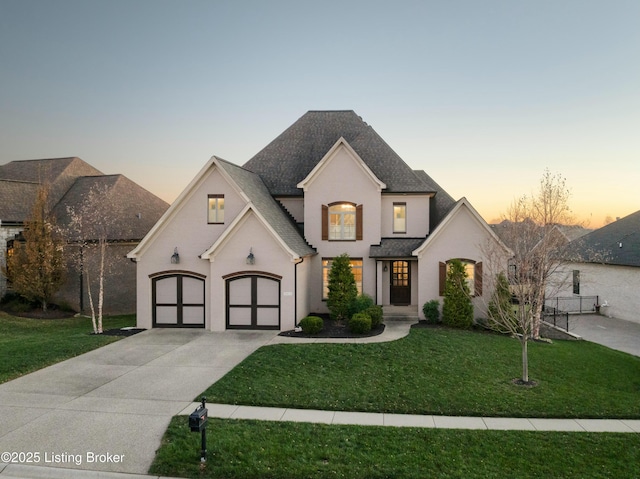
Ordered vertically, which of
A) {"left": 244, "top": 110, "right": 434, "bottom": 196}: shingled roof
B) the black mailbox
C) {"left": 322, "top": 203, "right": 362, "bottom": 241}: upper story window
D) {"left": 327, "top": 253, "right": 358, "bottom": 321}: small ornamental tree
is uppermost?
{"left": 244, "top": 110, "right": 434, "bottom": 196}: shingled roof

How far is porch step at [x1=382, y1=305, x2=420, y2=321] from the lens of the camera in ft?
60.6

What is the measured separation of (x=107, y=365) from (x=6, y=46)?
18.9m

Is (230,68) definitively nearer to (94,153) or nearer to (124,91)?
(124,91)

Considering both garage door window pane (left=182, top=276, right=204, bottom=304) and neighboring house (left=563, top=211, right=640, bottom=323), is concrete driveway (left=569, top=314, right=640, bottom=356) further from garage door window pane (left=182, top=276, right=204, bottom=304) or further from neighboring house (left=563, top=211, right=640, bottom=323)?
garage door window pane (left=182, top=276, right=204, bottom=304)

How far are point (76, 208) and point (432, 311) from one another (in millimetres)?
22484

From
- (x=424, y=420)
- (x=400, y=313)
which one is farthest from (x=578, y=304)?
(x=424, y=420)

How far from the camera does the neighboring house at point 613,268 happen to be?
866 inches

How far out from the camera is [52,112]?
24.2 metres

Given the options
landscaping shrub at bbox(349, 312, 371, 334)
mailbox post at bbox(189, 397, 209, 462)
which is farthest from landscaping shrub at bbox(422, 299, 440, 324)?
mailbox post at bbox(189, 397, 209, 462)

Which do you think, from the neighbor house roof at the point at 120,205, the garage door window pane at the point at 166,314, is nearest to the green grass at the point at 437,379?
the garage door window pane at the point at 166,314

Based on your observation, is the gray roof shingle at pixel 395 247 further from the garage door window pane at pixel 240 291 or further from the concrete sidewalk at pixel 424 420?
the concrete sidewalk at pixel 424 420

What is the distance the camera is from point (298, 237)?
63.4ft

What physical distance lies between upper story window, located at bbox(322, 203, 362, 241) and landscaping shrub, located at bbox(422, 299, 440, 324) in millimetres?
5141

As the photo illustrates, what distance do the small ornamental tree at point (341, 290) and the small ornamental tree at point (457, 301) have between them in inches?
171
